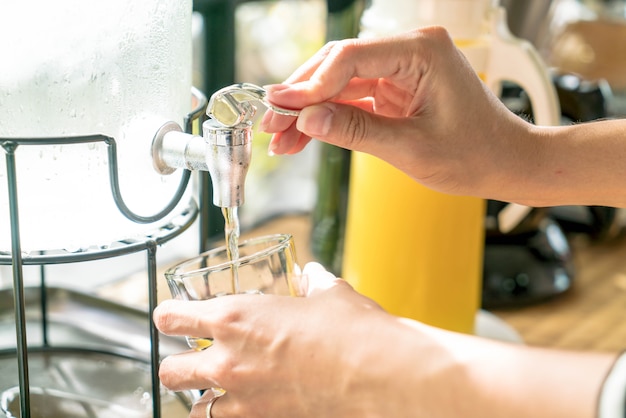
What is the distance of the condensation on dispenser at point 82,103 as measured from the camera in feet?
1.56

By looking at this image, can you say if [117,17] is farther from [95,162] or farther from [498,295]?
[498,295]

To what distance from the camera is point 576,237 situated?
113 cm

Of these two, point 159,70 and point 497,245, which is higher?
point 159,70

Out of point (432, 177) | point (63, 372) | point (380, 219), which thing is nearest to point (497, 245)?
point (380, 219)

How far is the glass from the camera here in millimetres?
476

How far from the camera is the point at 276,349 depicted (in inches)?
17.4

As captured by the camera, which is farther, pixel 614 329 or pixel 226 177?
pixel 614 329

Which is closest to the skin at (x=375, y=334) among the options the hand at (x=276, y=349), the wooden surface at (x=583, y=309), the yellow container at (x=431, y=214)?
the hand at (x=276, y=349)

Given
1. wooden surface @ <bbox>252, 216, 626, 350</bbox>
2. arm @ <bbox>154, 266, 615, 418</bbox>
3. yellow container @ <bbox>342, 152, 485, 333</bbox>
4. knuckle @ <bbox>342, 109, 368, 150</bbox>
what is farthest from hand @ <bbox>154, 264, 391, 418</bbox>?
wooden surface @ <bbox>252, 216, 626, 350</bbox>

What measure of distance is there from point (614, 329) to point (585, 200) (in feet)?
0.98

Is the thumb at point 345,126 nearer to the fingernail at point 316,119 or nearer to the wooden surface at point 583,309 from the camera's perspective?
the fingernail at point 316,119

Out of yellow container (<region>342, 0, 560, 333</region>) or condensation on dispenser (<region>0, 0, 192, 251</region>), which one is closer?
condensation on dispenser (<region>0, 0, 192, 251</region>)

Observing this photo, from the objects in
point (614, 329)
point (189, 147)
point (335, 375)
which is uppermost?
point (189, 147)

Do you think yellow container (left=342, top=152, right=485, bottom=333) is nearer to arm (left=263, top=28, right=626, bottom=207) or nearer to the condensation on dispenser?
arm (left=263, top=28, right=626, bottom=207)
